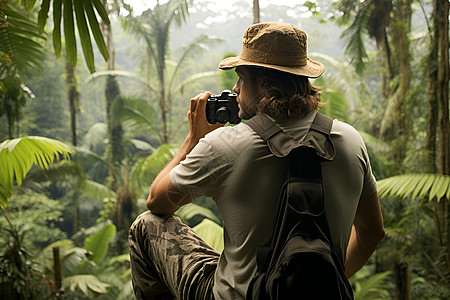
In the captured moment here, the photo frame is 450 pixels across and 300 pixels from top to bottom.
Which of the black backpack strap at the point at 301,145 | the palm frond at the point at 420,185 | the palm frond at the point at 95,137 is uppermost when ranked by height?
the black backpack strap at the point at 301,145

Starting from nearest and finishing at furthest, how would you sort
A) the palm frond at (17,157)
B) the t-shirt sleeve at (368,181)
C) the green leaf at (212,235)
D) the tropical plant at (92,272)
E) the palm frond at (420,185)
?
the t-shirt sleeve at (368,181) → the palm frond at (17,157) → the palm frond at (420,185) → the green leaf at (212,235) → the tropical plant at (92,272)

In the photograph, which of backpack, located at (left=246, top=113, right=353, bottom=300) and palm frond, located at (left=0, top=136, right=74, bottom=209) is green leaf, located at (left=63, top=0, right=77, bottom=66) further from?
palm frond, located at (left=0, top=136, right=74, bottom=209)

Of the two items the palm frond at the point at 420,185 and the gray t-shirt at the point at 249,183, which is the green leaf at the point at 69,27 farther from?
the palm frond at the point at 420,185

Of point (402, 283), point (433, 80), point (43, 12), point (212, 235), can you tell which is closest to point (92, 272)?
point (402, 283)

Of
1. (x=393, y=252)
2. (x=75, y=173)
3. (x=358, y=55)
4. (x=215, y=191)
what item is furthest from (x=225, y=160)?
(x=75, y=173)

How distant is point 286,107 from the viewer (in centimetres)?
102

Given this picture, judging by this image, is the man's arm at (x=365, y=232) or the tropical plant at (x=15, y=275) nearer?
the man's arm at (x=365, y=232)

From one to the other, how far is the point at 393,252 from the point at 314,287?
3.96 meters

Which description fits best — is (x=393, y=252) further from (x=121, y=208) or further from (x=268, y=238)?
(x=121, y=208)

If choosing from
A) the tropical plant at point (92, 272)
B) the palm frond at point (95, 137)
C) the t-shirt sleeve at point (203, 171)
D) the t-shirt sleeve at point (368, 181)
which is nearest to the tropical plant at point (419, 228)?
the t-shirt sleeve at point (368, 181)

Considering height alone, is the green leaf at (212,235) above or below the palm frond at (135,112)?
below

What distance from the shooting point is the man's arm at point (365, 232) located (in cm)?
120

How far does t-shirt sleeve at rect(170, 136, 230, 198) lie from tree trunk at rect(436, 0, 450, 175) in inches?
89.1

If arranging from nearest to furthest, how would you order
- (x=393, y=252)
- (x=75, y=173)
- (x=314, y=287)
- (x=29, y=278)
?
(x=314, y=287), (x=29, y=278), (x=393, y=252), (x=75, y=173)
